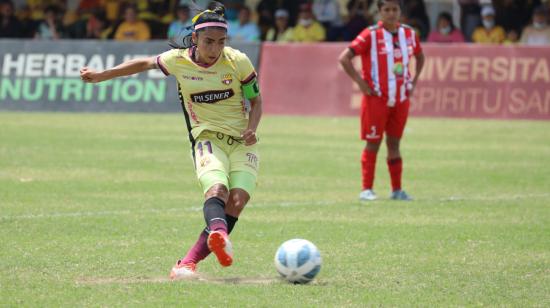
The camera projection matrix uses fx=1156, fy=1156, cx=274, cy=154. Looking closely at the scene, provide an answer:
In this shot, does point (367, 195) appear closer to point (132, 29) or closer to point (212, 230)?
point (212, 230)

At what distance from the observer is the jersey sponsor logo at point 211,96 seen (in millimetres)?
8477

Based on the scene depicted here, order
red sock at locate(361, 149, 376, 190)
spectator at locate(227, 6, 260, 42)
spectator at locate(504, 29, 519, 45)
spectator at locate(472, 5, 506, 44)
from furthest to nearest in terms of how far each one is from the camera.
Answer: spectator at locate(227, 6, 260, 42) → spectator at locate(472, 5, 506, 44) → spectator at locate(504, 29, 519, 45) → red sock at locate(361, 149, 376, 190)

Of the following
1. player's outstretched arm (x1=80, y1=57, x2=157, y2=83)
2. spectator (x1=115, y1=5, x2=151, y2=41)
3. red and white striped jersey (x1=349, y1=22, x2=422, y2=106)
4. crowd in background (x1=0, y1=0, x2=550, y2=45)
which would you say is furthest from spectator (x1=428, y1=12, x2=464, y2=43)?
player's outstretched arm (x1=80, y1=57, x2=157, y2=83)

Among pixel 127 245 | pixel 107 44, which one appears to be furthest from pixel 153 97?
pixel 127 245

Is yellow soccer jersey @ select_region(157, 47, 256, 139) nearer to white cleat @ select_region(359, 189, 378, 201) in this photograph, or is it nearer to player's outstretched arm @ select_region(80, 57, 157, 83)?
player's outstretched arm @ select_region(80, 57, 157, 83)

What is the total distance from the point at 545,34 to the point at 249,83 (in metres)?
17.6

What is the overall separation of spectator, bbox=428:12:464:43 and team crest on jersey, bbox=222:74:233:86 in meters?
17.2

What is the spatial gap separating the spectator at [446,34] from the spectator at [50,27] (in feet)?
32.1

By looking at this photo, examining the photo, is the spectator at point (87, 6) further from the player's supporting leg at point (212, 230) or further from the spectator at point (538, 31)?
the player's supporting leg at point (212, 230)

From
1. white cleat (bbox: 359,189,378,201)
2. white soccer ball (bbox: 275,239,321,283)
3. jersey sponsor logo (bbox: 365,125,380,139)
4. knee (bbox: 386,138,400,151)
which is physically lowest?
white cleat (bbox: 359,189,378,201)

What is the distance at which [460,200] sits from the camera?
1306 centimetres

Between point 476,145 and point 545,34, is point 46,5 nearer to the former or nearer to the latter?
point 545,34

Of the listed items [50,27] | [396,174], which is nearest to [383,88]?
[396,174]

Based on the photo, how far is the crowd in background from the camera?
2547cm
